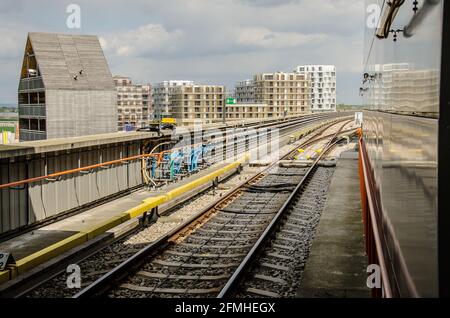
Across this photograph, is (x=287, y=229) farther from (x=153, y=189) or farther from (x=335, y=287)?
(x=153, y=189)

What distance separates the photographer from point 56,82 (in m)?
37.1

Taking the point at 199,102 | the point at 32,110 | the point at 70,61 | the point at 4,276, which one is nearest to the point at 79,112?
the point at 32,110

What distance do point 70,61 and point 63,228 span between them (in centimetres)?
3216

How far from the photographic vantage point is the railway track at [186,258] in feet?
21.8

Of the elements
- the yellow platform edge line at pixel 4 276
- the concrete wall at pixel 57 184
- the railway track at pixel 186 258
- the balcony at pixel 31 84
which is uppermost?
the balcony at pixel 31 84

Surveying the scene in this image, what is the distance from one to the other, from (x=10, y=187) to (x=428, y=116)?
8.89 metres

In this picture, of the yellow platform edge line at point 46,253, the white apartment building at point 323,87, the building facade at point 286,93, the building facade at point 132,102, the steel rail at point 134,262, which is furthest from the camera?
the white apartment building at point 323,87

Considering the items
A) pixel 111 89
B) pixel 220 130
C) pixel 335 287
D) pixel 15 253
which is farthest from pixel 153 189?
pixel 111 89

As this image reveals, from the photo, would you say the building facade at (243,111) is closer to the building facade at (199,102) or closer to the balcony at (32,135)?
the building facade at (199,102)

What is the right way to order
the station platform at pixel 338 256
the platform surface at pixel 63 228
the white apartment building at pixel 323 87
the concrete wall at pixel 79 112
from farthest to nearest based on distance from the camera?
the white apartment building at pixel 323 87, the concrete wall at pixel 79 112, the platform surface at pixel 63 228, the station platform at pixel 338 256

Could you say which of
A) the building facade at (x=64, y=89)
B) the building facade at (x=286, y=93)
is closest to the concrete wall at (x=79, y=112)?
the building facade at (x=64, y=89)

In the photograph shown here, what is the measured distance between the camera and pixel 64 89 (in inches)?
1468

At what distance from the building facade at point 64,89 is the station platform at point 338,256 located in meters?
28.7

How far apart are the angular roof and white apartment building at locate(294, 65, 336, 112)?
420 feet
